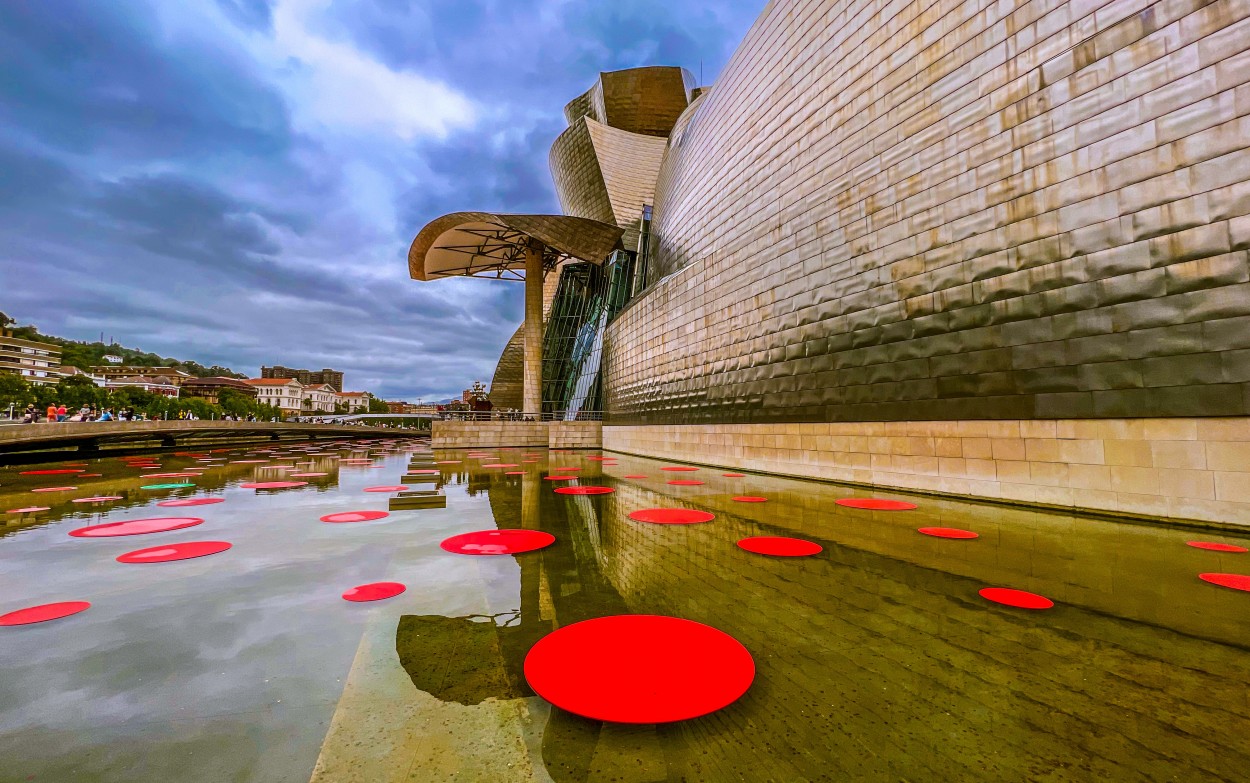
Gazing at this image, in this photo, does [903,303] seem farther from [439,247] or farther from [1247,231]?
[439,247]

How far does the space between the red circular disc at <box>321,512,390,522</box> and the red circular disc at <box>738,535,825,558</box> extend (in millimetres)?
4356

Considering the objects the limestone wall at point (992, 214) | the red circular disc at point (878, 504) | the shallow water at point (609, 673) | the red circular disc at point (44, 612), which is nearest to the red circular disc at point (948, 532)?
the shallow water at point (609, 673)

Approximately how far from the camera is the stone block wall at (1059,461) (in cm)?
510

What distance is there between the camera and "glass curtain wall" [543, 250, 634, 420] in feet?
101

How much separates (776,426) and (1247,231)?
23.0 ft

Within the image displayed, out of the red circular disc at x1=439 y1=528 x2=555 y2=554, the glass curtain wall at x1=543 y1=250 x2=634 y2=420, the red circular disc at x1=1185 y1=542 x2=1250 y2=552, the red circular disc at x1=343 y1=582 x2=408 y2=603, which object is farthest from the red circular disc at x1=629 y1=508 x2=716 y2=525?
the glass curtain wall at x1=543 y1=250 x2=634 y2=420

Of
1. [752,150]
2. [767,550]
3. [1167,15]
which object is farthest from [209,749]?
[752,150]

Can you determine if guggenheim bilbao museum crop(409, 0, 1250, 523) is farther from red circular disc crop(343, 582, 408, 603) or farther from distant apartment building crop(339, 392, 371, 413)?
distant apartment building crop(339, 392, 371, 413)

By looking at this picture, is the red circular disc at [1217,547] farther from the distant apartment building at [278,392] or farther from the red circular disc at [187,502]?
the distant apartment building at [278,392]

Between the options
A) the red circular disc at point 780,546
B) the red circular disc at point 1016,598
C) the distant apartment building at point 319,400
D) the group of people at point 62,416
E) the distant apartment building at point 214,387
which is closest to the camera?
the red circular disc at point 1016,598

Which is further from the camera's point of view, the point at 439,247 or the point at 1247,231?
the point at 439,247

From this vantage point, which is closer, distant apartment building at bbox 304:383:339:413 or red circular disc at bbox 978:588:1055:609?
red circular disc at bbox 978:588:1055:609

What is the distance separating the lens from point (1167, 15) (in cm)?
550

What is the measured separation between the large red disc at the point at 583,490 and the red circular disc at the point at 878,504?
147 inches
